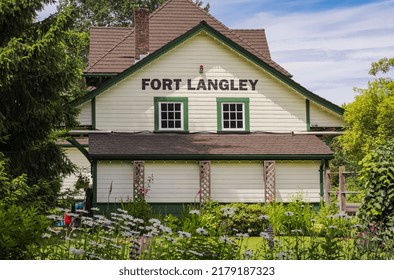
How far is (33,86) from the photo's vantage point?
60.7 ft

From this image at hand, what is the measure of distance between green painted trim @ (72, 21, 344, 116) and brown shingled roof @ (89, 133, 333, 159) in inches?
49.0

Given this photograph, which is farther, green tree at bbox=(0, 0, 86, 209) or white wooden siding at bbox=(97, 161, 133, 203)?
white wooden siding at bbox=(97, 161, 133, 203)

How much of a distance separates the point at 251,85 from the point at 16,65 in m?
10.3

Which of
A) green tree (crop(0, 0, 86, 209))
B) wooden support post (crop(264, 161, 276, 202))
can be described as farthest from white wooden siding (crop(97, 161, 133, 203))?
green tree (crop(0, 0, 86, 209))

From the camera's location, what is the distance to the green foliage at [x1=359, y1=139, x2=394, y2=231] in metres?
12.9

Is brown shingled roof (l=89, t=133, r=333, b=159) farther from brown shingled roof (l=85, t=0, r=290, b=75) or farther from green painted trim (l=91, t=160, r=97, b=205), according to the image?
brown shingled roof (l=85, t=0, r=290, b=75)

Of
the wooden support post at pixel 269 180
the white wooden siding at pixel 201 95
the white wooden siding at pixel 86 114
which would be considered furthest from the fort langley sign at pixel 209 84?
the wooden support post at pixel 269 180

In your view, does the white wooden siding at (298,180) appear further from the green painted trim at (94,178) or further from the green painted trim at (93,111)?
the green painted trim at (93,111)

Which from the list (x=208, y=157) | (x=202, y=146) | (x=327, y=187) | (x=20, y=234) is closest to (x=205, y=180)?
(x=208, y=157)

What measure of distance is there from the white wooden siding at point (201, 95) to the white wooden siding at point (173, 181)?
1.86 m

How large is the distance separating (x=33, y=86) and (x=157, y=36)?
11486 mm

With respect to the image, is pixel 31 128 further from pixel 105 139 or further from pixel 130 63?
pixel 130 63

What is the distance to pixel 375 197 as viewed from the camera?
13180mm
